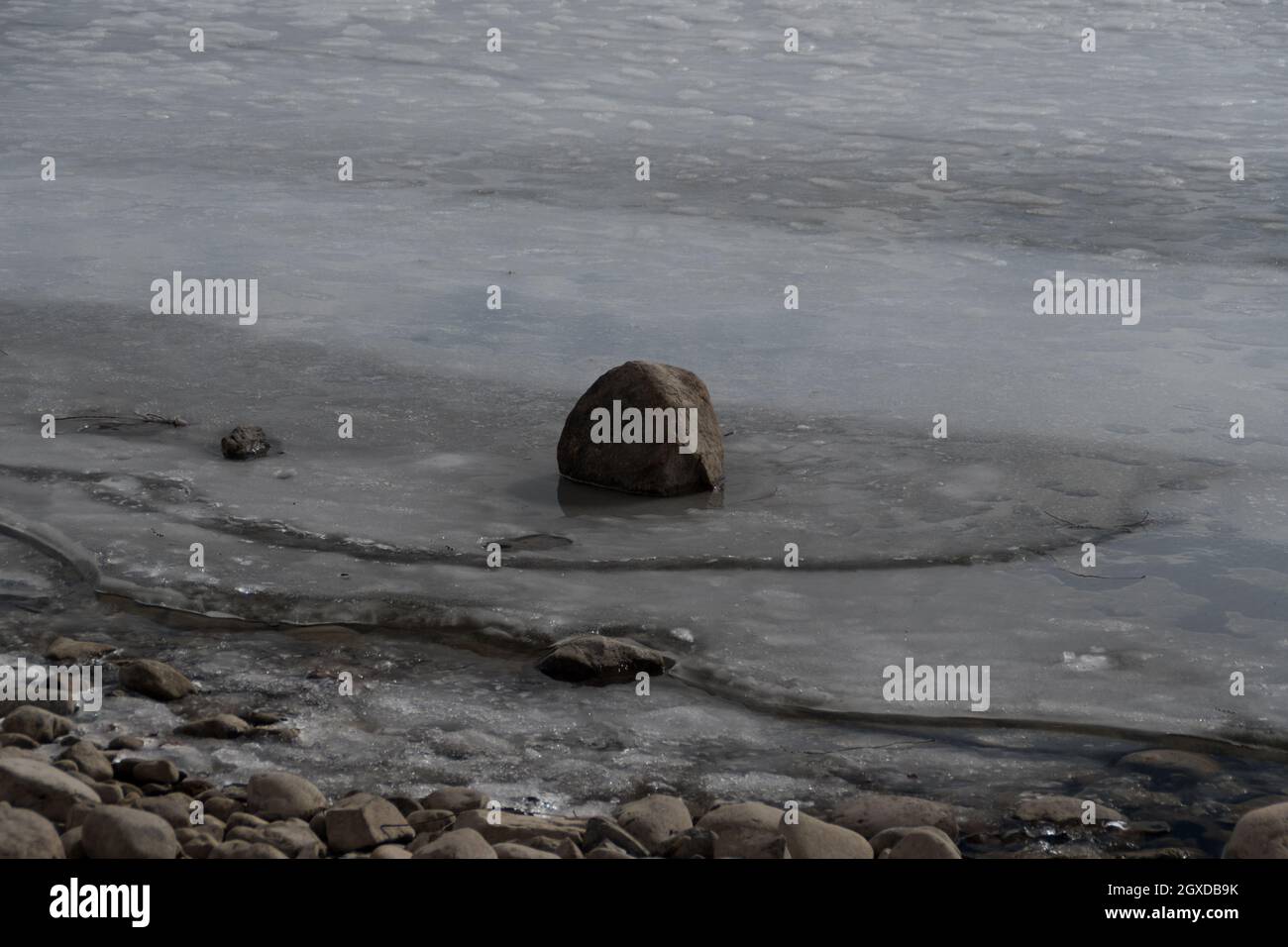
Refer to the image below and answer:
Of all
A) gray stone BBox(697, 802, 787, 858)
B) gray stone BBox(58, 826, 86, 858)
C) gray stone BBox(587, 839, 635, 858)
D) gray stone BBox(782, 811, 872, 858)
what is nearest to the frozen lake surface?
gray stone BBox(697, 802, 787, 858)

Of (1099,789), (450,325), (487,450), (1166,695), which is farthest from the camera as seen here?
(450,325)

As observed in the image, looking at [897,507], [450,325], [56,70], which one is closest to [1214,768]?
[897,507]

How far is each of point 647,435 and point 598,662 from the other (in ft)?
5.81

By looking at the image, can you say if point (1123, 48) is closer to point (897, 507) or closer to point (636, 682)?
point (897, 507)

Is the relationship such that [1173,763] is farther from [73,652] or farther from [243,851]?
[73,652]

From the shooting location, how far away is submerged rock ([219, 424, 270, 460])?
6789 millimetres

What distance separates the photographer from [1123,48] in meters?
19.2

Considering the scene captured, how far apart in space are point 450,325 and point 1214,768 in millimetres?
5360

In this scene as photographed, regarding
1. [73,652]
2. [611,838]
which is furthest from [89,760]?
[611,838]

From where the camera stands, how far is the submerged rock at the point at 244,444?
6.79 metres

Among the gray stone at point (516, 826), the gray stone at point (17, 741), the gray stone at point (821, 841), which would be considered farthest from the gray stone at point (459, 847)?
the gray stone at point (17, 741)

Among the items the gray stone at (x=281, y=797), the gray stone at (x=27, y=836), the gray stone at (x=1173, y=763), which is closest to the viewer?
the gray stone at (x=27, y=836)

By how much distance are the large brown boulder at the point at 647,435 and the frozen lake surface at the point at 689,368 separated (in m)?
0.15

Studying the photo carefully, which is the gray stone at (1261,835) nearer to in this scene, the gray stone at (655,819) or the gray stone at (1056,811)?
the gray stone at (1056,811)
